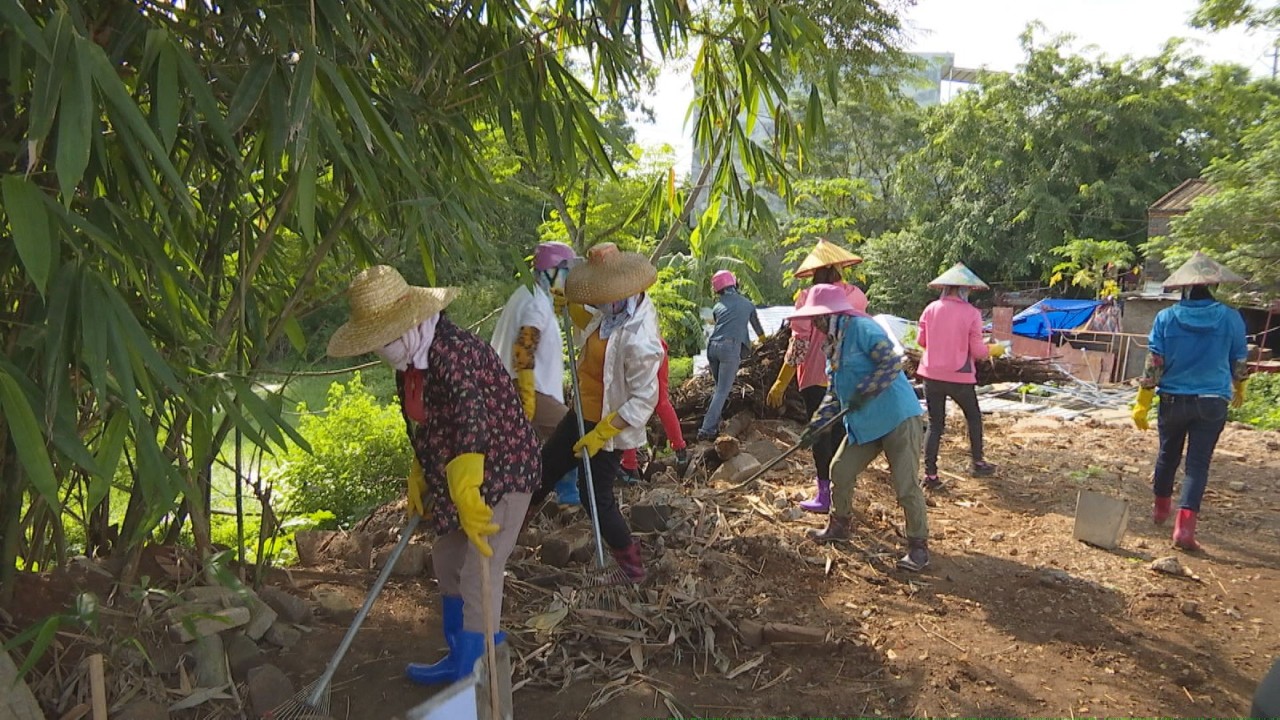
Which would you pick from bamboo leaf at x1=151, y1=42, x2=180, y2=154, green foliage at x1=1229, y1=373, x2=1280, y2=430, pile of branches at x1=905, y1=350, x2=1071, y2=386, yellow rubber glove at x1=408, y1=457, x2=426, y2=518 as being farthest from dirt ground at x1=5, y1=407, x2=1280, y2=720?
pile of branches at x1=905, y1=350, x2=1071, y2=386

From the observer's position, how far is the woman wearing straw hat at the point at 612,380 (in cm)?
328

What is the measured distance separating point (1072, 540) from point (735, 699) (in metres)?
2.73

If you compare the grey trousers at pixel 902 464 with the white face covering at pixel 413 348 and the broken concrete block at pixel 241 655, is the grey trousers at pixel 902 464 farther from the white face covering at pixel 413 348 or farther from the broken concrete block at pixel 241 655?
the broken concrete block at pixel 241 655

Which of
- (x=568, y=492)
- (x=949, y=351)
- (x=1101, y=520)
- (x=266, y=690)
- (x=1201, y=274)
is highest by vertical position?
(x=1201, y=274)

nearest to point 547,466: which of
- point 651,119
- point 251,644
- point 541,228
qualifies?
point 251,644

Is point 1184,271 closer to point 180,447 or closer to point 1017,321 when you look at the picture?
point 180,447

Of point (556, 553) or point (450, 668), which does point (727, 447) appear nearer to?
point (556, 553)

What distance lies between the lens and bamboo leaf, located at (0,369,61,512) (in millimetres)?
1590

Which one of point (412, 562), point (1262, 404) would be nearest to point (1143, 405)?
point (412, 562)

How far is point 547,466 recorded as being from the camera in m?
3.80

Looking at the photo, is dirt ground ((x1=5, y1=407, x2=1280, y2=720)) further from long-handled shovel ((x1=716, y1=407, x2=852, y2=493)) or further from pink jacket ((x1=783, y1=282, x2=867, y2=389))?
pink jacket ((x1=783, y1=282, x2=867, y2=389))

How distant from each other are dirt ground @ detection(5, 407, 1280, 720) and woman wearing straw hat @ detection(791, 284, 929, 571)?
365 millimetres

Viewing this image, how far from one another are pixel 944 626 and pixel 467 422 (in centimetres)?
228

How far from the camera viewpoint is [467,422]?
2389 millimetres
